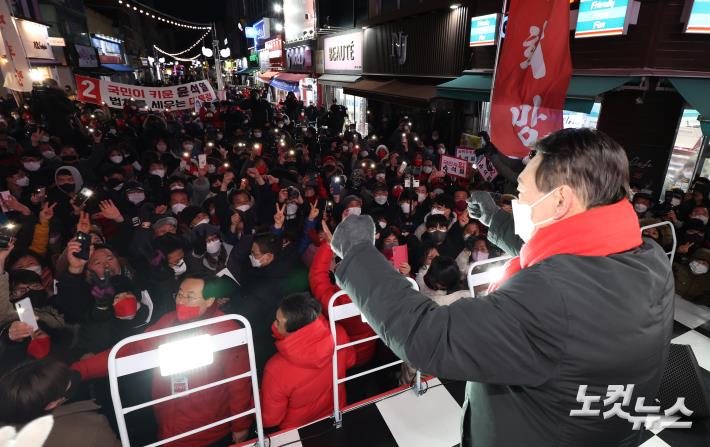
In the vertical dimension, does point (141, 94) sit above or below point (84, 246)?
above

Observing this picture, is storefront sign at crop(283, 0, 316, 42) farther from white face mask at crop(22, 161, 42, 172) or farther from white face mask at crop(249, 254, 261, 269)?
white face mask at crop(249, 254, 261, 269)

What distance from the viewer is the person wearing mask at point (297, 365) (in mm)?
2740

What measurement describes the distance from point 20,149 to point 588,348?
1221 cm

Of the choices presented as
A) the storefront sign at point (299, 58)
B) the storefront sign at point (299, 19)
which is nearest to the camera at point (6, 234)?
the storefront sign at point (299, 19)

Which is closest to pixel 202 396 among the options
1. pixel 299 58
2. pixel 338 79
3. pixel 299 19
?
pixel 338 79

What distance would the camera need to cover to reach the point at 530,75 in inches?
145

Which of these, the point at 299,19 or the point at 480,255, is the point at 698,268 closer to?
the point at 480,255

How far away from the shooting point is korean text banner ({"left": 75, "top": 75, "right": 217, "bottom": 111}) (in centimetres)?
794

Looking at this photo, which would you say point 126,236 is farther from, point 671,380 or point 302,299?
point 671,380

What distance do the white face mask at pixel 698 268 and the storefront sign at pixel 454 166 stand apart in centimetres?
398

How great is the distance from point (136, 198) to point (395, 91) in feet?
32.6

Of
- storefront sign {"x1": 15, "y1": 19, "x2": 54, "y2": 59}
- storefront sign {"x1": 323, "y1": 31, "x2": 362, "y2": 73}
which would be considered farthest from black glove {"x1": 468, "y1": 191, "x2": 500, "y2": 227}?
storefront sign {"x1": 15, "y1": 19, "x2": 54, "y2": 59}

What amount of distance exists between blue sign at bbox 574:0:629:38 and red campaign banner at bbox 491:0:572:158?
15.8 feet

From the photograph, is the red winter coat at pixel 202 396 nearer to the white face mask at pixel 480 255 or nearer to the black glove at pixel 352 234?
the black glove at pixel 352 234
